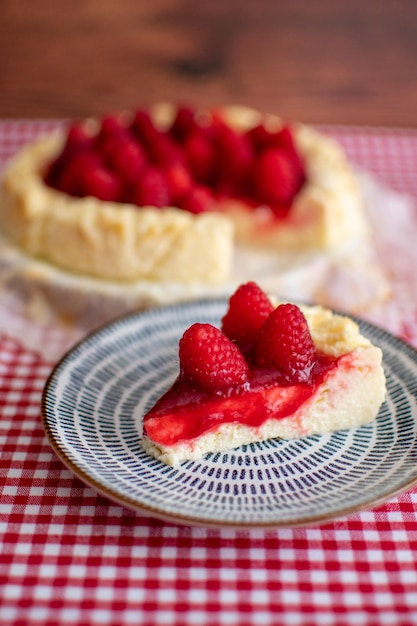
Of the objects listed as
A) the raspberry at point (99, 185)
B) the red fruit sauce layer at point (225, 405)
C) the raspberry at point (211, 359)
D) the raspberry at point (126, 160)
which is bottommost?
the raspberry at point (99, 185)

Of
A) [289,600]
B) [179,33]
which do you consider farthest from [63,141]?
[289,600]

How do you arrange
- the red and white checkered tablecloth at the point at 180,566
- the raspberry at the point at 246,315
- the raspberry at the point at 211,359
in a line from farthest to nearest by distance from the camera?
1. the raspberry at the point at 246,315
2. the raspberry at the point at 211,359
3. the red and white checkered tablecloth at the point at 180,566

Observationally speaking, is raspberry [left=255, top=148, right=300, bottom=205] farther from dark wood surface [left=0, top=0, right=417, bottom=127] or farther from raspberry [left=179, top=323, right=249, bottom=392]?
dark wood surface [left=0, top=0, right=417, bottom=127]

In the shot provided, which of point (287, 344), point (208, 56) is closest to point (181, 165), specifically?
point (287, 344)

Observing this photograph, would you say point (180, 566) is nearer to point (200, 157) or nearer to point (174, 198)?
point (174, 198)

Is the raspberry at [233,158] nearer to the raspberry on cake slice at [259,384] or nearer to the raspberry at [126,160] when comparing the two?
the raspberry at [126,160]

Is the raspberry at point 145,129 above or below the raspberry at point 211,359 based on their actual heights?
below

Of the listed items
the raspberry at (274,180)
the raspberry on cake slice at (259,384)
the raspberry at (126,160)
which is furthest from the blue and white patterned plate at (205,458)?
the raspberry at (274,180)

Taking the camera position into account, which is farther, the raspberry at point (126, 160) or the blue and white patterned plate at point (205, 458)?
the raspberry at point (126, 160)
